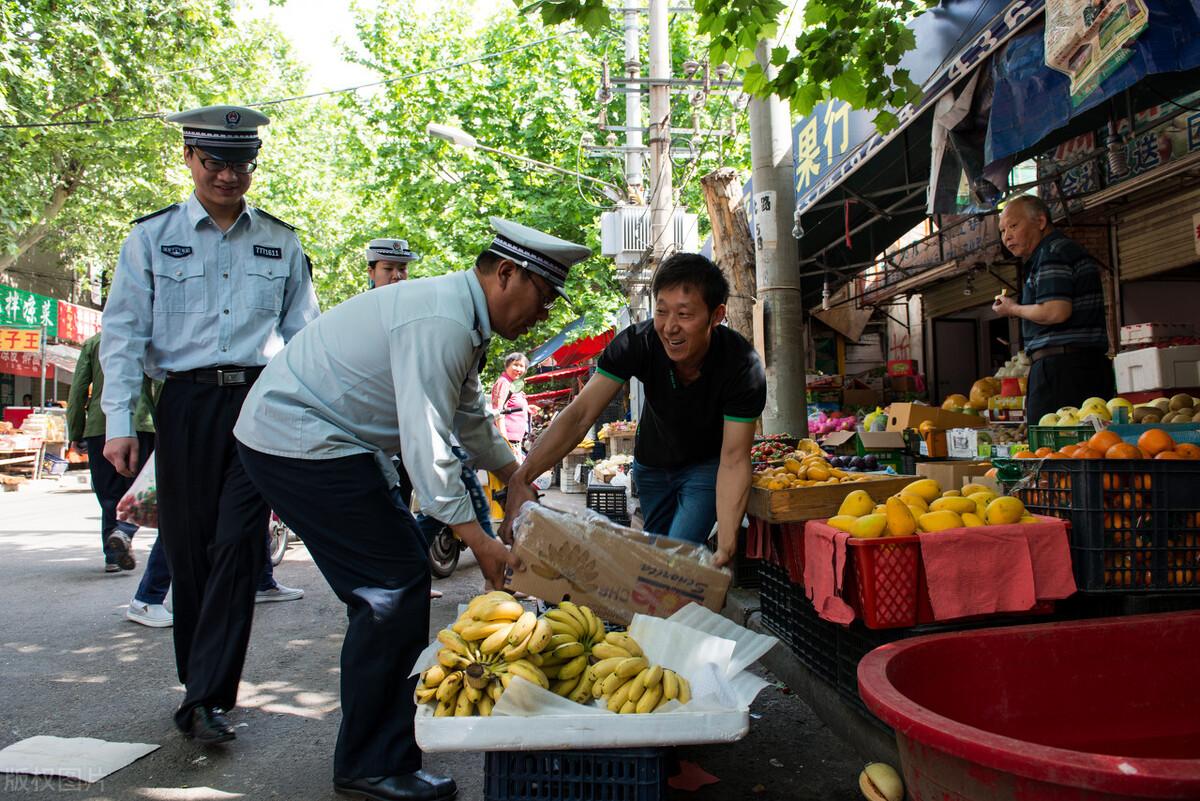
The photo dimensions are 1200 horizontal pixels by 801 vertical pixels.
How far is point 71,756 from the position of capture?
3.15 meters

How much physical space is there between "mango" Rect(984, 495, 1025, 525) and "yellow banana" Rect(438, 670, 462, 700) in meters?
1.92

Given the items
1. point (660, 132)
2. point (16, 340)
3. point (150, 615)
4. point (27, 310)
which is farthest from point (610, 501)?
point (27, 310)

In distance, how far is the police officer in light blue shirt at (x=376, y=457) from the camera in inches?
107

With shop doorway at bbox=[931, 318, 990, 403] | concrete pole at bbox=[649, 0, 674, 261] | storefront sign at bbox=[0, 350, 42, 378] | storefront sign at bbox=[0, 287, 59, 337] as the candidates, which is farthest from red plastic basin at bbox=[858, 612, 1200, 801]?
storefront sign at bbox=[0, 350, 42, 378]

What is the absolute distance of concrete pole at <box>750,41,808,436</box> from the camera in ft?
22.0

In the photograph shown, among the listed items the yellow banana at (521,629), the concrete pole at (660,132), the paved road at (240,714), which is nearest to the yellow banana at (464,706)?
the yellow banana at (521,629)

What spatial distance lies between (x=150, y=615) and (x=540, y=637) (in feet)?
13.0

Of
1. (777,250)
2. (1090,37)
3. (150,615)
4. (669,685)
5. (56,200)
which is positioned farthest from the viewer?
(56,200)

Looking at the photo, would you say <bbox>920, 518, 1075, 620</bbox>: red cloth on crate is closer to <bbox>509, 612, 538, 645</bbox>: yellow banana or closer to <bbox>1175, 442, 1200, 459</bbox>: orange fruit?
<bbox>1175, 442, 1200, 459</bbox>: orange fruit

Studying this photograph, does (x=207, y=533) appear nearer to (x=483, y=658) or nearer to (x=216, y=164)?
(x=216, y=164)

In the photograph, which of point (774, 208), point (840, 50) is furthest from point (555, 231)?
point (840, 50)

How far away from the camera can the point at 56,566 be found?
24.7 ft

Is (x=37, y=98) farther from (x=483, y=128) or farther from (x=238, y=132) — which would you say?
(x=238, y=132)

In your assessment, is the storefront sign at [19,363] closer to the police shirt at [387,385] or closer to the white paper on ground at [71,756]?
the white paper on ground at [71,756]
